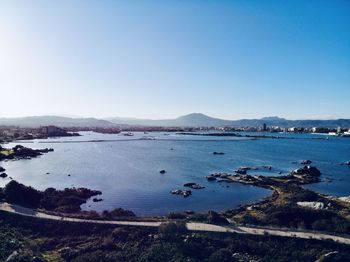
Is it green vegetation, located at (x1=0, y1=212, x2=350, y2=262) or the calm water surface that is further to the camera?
the calm water surface

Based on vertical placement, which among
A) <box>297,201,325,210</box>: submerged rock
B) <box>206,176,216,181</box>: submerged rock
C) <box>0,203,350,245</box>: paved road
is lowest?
<box>206,176,216,181</box>: submerged rock

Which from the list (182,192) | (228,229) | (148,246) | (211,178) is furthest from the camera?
(211,178)

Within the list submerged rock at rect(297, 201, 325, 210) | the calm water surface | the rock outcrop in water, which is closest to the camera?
submerged rock at rect(297, 201, 325, 210)

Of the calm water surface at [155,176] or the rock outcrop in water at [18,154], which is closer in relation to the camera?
the calm water surface at [155,176]

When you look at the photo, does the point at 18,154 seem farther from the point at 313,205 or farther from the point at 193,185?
the point at 313,205

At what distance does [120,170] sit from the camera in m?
80.0

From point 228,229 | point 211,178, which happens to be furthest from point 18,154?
point 228,229

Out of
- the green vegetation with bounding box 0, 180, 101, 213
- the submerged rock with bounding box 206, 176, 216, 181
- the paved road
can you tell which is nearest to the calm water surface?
the submerged rock with bounding box 206, 176, 216, 181

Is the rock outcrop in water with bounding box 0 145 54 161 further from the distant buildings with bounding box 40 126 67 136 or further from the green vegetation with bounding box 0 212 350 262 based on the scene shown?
the distant buildings with bounding box 40 126 67 136

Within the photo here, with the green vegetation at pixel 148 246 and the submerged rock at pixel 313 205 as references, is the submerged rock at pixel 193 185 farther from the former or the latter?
the green vegetation at pixel 148 246

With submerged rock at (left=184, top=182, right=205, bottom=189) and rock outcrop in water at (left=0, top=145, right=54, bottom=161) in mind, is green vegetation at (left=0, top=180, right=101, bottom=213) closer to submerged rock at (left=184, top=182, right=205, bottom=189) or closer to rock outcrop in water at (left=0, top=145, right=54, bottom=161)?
submerged rock at (left=184, top=182, right=205, bottom=189)

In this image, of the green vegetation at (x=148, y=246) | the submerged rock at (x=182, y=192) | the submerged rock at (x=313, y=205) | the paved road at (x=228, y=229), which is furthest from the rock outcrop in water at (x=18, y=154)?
the submerged rock at (x=313, y=205)

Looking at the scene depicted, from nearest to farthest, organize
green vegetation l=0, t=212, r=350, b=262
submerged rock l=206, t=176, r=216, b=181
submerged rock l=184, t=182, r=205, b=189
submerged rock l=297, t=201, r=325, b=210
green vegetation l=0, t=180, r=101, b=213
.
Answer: green vegetation l=0, t=212, r=350, b=262 < submerged rock l=297, t=201, r=325, b=210 < green vegetation l=0, t=180, r=101, b=213 < submerged rock l=184, t=182, r=205, b=189 < submerged rock l=206, t=176, r=216, b=181

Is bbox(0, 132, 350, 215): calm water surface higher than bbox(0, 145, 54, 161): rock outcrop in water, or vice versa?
bbox(0, 145, 54, 161): rock outcrop in water
